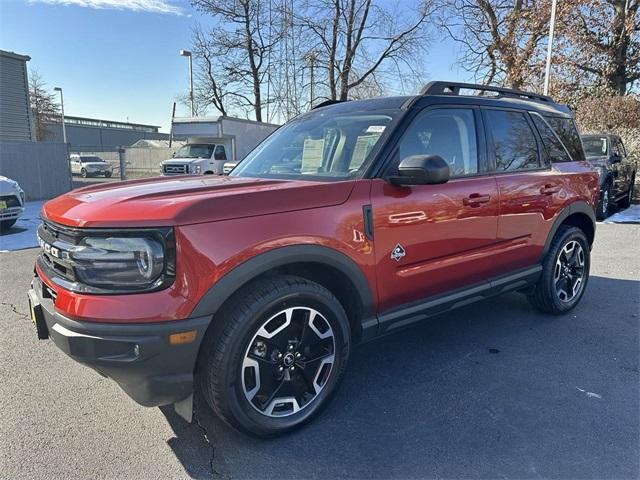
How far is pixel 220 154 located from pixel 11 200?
10545 mm

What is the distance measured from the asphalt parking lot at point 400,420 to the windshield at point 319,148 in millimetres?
1472

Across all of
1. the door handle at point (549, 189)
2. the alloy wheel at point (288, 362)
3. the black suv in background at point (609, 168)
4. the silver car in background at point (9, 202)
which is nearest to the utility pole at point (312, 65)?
the black suv in background at point (609, 168)

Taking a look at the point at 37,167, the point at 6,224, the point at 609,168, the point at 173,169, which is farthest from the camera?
the point at 173,169

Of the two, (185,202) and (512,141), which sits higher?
(512,141)

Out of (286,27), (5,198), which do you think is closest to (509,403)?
(5,198)

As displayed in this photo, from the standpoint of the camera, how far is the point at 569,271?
442 cm

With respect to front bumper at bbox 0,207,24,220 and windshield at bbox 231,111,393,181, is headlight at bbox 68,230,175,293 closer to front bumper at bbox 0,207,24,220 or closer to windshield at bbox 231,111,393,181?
windshield at bbox 231,111,393,181

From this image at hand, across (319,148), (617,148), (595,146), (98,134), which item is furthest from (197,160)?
(98,134)

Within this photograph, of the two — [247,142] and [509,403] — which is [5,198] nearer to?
[509,403]

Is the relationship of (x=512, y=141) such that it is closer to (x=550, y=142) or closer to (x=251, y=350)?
(x=550, y=142)

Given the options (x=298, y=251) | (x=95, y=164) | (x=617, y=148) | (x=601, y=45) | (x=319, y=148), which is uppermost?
(x=601, y=45)

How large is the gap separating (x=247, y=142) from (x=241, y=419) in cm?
1841

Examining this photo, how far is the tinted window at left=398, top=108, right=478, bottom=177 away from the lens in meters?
3.04

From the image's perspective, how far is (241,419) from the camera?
2.34m
